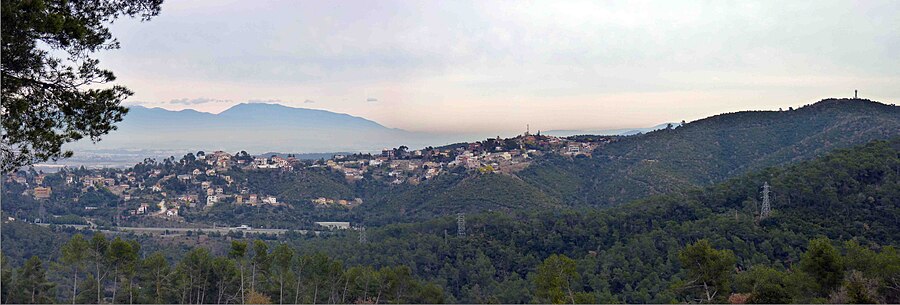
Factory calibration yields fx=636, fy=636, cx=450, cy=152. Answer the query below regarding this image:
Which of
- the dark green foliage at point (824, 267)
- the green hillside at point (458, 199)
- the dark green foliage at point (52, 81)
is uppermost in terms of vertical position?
the dark green foliage at point (52, 81)

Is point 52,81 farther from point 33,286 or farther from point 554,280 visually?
point 554,280

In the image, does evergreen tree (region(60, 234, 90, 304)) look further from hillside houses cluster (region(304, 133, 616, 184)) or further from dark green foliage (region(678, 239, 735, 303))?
hillside houses cluster (region(304, 133, 616, 184))

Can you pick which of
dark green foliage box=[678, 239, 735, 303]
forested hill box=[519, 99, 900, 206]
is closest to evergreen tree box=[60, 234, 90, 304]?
dark green foliage box=[678, 239, 735, 303]

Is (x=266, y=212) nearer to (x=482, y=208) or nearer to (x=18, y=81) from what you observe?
(x=482, y=208)

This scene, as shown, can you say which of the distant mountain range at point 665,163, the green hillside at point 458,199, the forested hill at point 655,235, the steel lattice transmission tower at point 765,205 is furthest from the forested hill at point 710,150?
the steel lattice transmission tower at point 765,205

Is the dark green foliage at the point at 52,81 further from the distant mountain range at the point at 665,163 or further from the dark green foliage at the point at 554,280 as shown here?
the distant mountain range at the point at 665,163

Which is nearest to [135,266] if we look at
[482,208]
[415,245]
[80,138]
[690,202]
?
[80,138]
